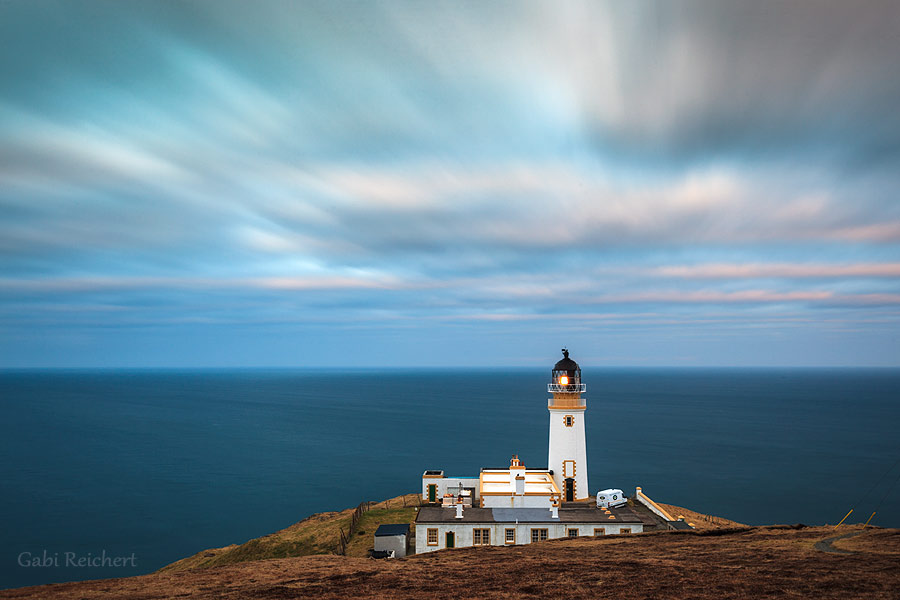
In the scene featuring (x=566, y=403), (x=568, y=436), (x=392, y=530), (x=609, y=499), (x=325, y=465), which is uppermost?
(x=566, y=403)

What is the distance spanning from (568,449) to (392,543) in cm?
1775

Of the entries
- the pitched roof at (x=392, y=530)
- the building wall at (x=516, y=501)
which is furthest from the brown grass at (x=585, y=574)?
the building wall at (x=516, y=501)

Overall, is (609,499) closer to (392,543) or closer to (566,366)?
(566,366)

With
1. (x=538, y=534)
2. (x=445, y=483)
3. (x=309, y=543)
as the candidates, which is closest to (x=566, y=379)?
(x=445, y=483)

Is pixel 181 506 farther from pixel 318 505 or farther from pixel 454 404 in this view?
pixel 454 404

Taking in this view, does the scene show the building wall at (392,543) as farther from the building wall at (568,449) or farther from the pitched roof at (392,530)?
the building wall at (568,449)

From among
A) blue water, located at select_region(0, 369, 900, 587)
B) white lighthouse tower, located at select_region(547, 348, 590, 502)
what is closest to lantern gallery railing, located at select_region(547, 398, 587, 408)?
white lighthouse tower, located at select_region(547, 348, 590, 502)

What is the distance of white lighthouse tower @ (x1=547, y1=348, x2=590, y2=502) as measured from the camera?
4278cm

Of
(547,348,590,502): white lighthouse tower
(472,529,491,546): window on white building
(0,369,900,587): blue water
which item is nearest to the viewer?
(472,529,491,546): window on white building

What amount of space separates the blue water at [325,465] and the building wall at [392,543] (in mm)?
30711

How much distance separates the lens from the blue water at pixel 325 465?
6038 centimetres

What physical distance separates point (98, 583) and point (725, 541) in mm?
22553

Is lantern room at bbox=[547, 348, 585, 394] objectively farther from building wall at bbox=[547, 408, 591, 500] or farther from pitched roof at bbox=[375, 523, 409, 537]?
pitched roof at bbox=[375, 523, 409, 537]

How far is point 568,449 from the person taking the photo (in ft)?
141
